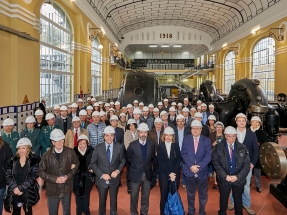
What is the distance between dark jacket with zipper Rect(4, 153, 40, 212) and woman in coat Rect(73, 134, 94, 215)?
22.6 inches

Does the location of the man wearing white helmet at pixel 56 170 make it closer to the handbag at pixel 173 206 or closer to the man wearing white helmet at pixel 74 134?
the handbag at pixel 173 206

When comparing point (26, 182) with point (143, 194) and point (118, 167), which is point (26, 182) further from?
point (143, 194)

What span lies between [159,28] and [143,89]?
1875cm

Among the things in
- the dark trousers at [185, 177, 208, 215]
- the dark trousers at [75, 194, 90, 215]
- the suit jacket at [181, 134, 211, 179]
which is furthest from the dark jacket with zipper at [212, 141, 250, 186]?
the dark trousers at [75, 194, 90, 215]

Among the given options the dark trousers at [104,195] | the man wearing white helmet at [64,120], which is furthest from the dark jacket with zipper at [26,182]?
the man wearing white helmet at [64,120]

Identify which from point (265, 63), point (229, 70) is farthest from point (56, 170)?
point (229, 70)

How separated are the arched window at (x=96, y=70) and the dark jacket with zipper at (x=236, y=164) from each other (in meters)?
13.6

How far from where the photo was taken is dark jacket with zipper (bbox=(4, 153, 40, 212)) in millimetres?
3037

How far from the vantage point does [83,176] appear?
11.8 ft

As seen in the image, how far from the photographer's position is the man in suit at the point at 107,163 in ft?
11.3

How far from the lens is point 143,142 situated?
3658mm

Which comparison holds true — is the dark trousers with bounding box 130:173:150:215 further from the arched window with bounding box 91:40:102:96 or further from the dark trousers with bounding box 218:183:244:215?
the arched window with bounding box 91:40:102:96

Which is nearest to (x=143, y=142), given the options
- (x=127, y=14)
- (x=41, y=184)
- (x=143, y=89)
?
(x=41, y=184)

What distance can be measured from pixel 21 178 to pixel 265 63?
1741cm
